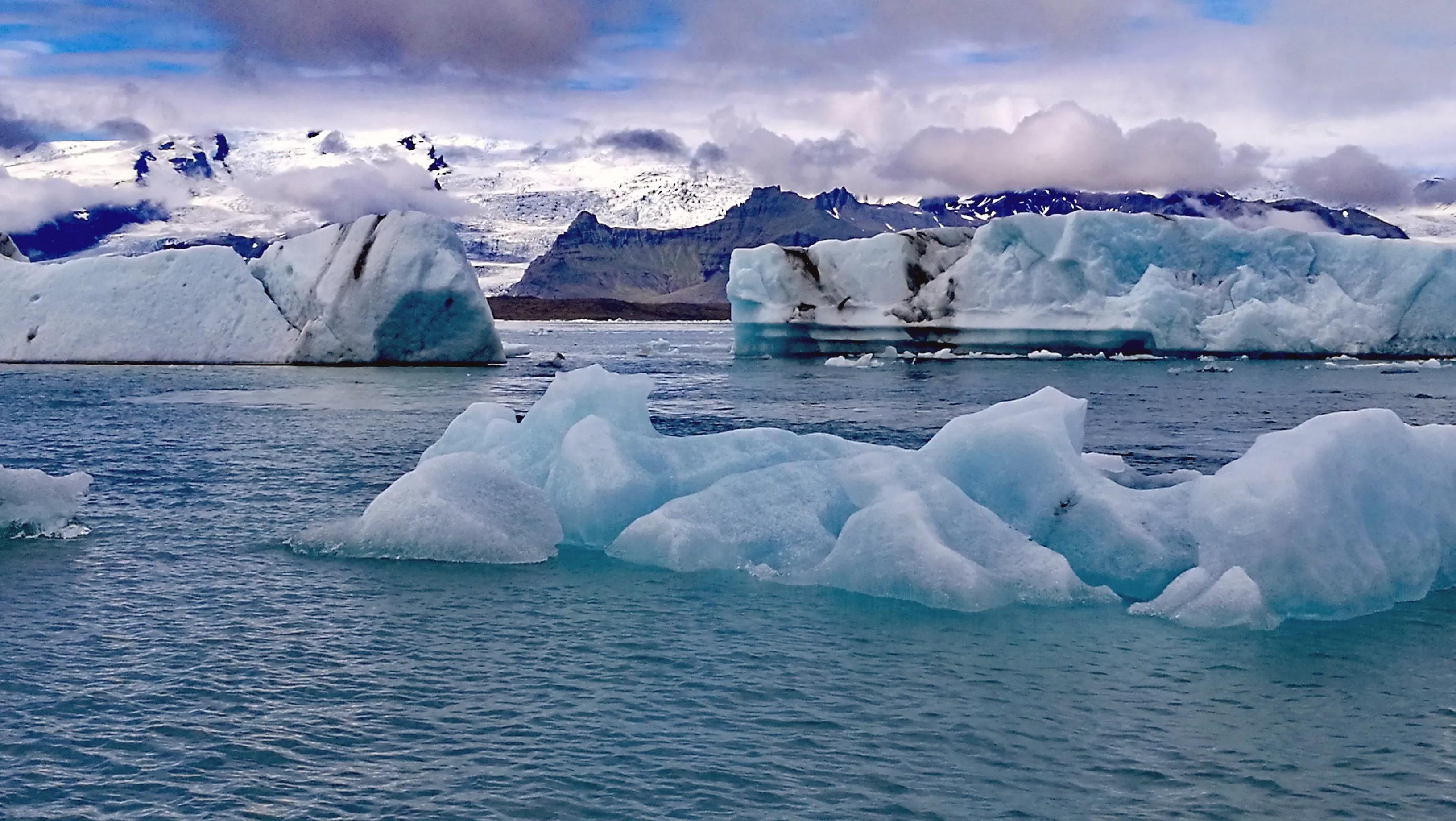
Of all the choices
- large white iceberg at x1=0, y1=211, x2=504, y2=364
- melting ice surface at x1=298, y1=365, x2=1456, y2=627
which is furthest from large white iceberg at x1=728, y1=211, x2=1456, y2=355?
melting ice surface at x1=298, y1=365, x2=1456, y2=627

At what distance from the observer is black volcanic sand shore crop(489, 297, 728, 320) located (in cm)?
15800

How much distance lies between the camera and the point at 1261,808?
4539mm

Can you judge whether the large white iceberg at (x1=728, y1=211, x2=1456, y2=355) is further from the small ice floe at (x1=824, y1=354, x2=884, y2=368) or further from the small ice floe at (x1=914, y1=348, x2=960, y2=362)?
the small ice floe at (x1=824, y1=354, x2=884, y2=368)

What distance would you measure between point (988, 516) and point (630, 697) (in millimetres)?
3110

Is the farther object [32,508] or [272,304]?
[272,304]

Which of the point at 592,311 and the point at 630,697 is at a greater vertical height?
the point at 592,311

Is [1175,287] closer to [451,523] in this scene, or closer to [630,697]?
[451,523]

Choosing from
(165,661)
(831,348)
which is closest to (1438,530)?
(165,661)

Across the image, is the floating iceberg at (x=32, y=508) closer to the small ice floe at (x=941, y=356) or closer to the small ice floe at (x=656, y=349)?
the small ice floe at (x=941, y=356)

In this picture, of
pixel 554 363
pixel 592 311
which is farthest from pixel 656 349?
pixel 592 311

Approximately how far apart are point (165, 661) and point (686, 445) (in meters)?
4.41

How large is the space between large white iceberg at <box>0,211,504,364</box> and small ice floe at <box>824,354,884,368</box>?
9.12 meters

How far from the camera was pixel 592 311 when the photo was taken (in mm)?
165125

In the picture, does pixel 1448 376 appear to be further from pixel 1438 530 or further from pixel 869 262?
pixel 1438 530
